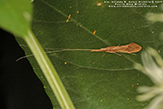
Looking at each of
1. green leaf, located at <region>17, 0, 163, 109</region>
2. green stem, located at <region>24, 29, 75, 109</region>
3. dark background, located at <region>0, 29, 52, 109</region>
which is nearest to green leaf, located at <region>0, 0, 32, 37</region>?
green stem, located at <region>24, 29, 75, 109</region>

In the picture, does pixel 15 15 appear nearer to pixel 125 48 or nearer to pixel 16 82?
pixel 125 48

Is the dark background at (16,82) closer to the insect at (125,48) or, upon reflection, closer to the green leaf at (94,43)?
the green leaf at (94,43)

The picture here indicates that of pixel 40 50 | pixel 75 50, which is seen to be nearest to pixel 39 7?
pixel 75 50

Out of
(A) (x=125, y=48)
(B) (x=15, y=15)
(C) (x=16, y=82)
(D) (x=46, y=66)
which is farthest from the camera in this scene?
(C) (x=16, y=82)

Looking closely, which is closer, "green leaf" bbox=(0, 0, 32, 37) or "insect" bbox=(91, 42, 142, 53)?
"green leaf" bbox=(0, 0, 32, 37)

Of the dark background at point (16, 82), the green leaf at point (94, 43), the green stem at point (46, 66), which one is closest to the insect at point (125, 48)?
the green leaf at point (94, 43)

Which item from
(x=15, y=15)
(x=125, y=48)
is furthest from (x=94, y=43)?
(x=15, y=15)

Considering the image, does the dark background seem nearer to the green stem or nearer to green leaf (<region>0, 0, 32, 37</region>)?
the green stem
